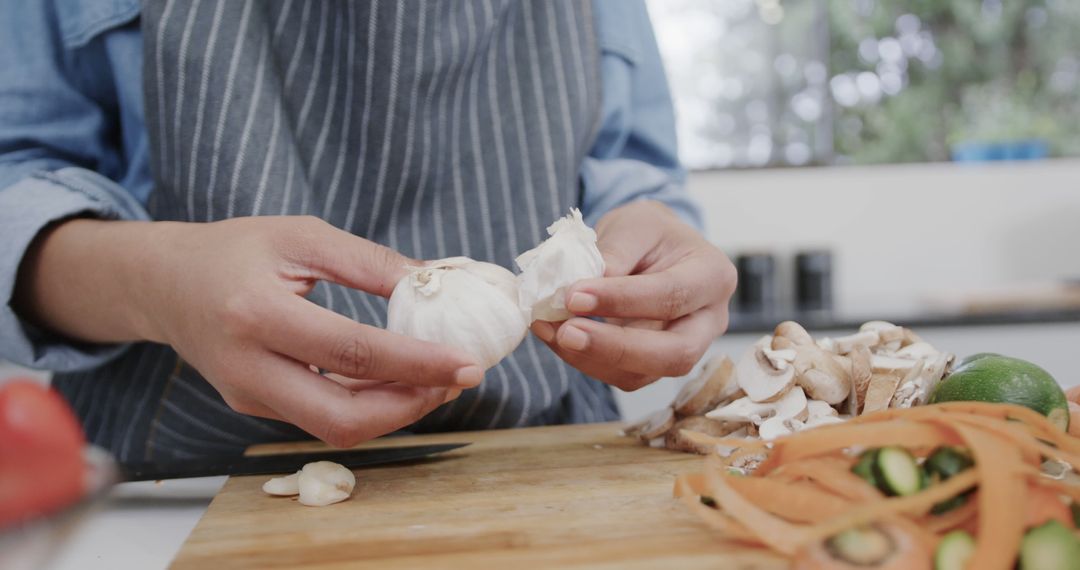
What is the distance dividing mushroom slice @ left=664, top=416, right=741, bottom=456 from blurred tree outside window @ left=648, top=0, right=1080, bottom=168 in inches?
73.0

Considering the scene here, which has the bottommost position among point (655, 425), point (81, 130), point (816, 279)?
point (816, 279)

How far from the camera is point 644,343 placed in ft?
2.69

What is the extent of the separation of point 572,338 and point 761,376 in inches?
7.9

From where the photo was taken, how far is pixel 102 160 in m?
1.10

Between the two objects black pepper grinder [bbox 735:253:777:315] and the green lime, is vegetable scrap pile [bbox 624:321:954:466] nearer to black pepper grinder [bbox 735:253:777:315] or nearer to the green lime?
the green lime

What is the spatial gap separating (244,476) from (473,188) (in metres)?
0.42

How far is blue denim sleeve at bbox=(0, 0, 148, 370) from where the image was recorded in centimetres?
89

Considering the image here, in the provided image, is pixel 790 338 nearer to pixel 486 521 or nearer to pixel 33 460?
pixel 486 521

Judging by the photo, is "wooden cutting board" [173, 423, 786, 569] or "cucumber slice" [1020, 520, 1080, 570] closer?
"cucumber slice" [1020, 520, 1080, 570]

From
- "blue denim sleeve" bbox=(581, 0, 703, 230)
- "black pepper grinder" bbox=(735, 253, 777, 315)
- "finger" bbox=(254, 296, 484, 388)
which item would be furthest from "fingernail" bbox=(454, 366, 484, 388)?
"black pepper grinder" bbox=(735, 253, 777, 315)

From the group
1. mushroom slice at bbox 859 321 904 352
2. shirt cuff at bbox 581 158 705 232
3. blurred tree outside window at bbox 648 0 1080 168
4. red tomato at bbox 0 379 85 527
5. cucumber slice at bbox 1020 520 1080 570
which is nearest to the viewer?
red tomato at bbox 0 379 85 527

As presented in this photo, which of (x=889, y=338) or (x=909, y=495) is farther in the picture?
(x=889, y=338)

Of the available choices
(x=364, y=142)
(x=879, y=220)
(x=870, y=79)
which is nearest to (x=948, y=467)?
(x=364, y=142)

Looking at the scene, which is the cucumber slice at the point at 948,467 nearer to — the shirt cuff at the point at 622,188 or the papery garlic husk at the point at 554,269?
the papery garlic husk at the point at 554,269
